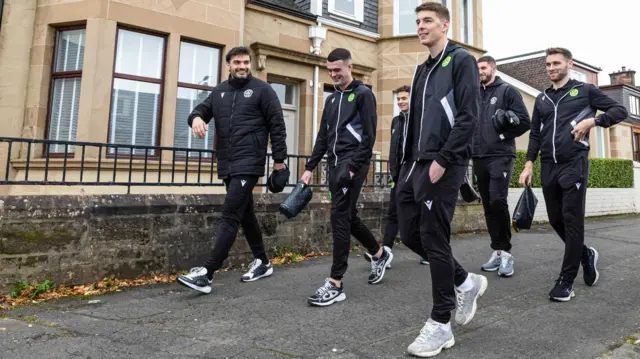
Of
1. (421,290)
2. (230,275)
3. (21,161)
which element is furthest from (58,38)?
(421,290)

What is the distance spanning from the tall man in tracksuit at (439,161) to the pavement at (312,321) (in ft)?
0.76

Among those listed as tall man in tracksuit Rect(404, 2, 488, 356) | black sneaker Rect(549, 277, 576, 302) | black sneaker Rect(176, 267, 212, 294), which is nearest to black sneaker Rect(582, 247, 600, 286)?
black sneaker Rect(549, 277, 576, 302)

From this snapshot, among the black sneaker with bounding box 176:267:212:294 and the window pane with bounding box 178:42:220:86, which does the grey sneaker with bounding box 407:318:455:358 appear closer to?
the black sneaker with bounding box 176:267:212:294

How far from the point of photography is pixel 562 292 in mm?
3584

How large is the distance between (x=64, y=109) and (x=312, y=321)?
691 centimetres

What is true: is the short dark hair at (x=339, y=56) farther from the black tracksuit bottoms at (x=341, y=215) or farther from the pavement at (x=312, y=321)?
the pavement at (x=312, y=321)

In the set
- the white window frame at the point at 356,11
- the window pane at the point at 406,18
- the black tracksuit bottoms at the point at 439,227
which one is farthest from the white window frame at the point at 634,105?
the black tracksuit bottoms at the point at 439,227

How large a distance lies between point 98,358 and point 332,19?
10.6 metres

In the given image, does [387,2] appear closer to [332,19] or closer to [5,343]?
[332,19]

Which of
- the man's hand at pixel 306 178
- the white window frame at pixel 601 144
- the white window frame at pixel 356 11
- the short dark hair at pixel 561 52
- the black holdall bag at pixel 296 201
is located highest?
the white window frame at pixel 356 11

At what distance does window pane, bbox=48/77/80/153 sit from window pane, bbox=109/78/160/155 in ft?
2.18

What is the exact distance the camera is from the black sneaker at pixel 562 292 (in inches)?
140

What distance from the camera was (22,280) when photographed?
3967 mm

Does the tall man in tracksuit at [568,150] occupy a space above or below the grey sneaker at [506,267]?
above
